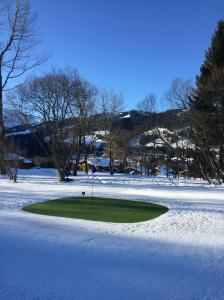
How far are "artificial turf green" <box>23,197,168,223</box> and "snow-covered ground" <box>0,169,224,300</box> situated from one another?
29.2 inches

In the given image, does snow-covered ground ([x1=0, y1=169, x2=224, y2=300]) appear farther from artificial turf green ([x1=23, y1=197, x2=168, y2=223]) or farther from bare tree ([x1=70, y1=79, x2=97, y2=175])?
bare tree ([x1=70, y1=79, x2=97, y2=175])

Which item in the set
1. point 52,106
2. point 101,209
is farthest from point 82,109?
point 101,209

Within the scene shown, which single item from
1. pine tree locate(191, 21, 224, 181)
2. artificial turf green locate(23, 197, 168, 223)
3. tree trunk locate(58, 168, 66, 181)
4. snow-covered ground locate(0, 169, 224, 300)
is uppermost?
pine tree locate(191, 21, 224, 181)

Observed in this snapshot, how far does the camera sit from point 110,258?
823 cm

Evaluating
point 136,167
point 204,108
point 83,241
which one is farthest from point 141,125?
point 83,241

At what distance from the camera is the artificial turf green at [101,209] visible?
13.1 metres

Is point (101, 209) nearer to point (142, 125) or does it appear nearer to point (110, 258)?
point (110, 258)

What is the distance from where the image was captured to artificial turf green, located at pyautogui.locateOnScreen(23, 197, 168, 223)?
1310 cm

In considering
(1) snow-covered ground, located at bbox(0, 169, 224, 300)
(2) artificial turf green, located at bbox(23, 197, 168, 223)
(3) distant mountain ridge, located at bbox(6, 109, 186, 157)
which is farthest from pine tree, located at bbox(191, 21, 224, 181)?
(1) snow-covered ground, located at bbox(0, 169, 224, 300)

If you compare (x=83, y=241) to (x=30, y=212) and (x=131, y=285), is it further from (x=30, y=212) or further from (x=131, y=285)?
(x=30, y=212)

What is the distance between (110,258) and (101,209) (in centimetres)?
657

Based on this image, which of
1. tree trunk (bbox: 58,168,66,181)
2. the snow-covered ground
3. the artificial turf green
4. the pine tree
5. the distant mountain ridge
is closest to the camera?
the snow-covered ground

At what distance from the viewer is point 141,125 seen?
55.4 m

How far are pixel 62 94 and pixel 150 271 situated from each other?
2688 centimetres
